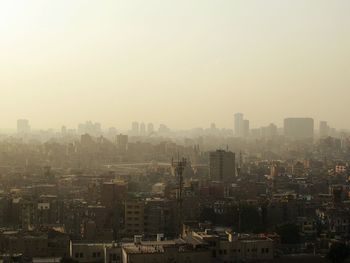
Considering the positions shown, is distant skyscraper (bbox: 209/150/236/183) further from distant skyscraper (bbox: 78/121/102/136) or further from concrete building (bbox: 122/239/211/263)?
distant skyscraper (bbox: 78/121/102/136)

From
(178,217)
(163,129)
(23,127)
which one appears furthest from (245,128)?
(178,217)

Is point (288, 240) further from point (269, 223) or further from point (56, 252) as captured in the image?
point (56, 252)

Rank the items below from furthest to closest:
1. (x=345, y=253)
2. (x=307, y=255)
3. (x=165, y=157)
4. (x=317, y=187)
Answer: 1. (x=165, y=157)
2. (x=317, y=187)
3. (x=307, y=255)
4. (x=345, y=253)

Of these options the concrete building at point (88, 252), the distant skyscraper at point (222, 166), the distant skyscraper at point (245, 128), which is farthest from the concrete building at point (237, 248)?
the distant skyscraper at point (245, 128)

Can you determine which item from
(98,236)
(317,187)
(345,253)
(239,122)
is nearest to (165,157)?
(317,187)

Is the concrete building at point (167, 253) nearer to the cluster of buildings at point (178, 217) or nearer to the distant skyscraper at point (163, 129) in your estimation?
the cluster of buildings at point (178, 217)

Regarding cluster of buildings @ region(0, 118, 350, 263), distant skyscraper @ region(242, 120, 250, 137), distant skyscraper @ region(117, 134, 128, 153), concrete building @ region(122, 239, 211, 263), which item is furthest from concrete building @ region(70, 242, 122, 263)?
distant skyscraper @ region(242, 120, 250, 137)
